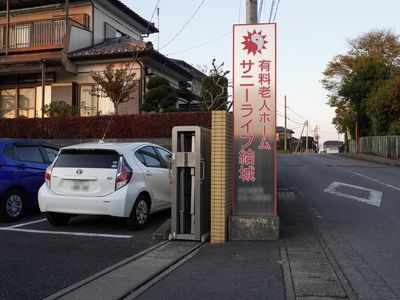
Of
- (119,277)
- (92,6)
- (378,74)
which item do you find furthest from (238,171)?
(378,74)

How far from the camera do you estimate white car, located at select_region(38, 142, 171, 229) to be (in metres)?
7.99

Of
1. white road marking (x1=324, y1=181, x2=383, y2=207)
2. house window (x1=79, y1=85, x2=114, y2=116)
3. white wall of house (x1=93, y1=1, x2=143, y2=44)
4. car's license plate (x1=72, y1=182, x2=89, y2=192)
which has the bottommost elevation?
white road marking (x1=324, y1=181, x2=383, y2=207)

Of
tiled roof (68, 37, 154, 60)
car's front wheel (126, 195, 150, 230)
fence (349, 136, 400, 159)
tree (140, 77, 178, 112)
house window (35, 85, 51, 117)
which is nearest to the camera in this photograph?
car's front wheel (126, 195, 150, 230)

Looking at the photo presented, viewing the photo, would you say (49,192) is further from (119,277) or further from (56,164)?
(119,277)

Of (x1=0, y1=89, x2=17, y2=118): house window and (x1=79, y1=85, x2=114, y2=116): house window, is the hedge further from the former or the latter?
(x1=0, y1=89, x2=17, y2=118): house window

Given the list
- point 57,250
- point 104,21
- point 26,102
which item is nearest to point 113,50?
point 104,21

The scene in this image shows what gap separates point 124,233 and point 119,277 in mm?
2762

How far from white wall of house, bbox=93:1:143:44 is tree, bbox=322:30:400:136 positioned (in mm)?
21042

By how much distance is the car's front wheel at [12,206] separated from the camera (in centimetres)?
897

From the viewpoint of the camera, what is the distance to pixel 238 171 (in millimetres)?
7559

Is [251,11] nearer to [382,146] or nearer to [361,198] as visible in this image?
[361,198]

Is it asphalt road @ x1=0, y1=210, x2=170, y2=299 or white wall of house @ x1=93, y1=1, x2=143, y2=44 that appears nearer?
asphalt road @ x1=0, y1=210, x2=170, y2=299

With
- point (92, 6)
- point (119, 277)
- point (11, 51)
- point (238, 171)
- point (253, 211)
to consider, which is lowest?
point (119, 277)

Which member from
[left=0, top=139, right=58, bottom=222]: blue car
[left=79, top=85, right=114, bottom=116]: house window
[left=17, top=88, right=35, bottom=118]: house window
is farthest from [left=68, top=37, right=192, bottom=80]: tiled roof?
[left=0, top=139, right=58, bottom=222]: blue car
